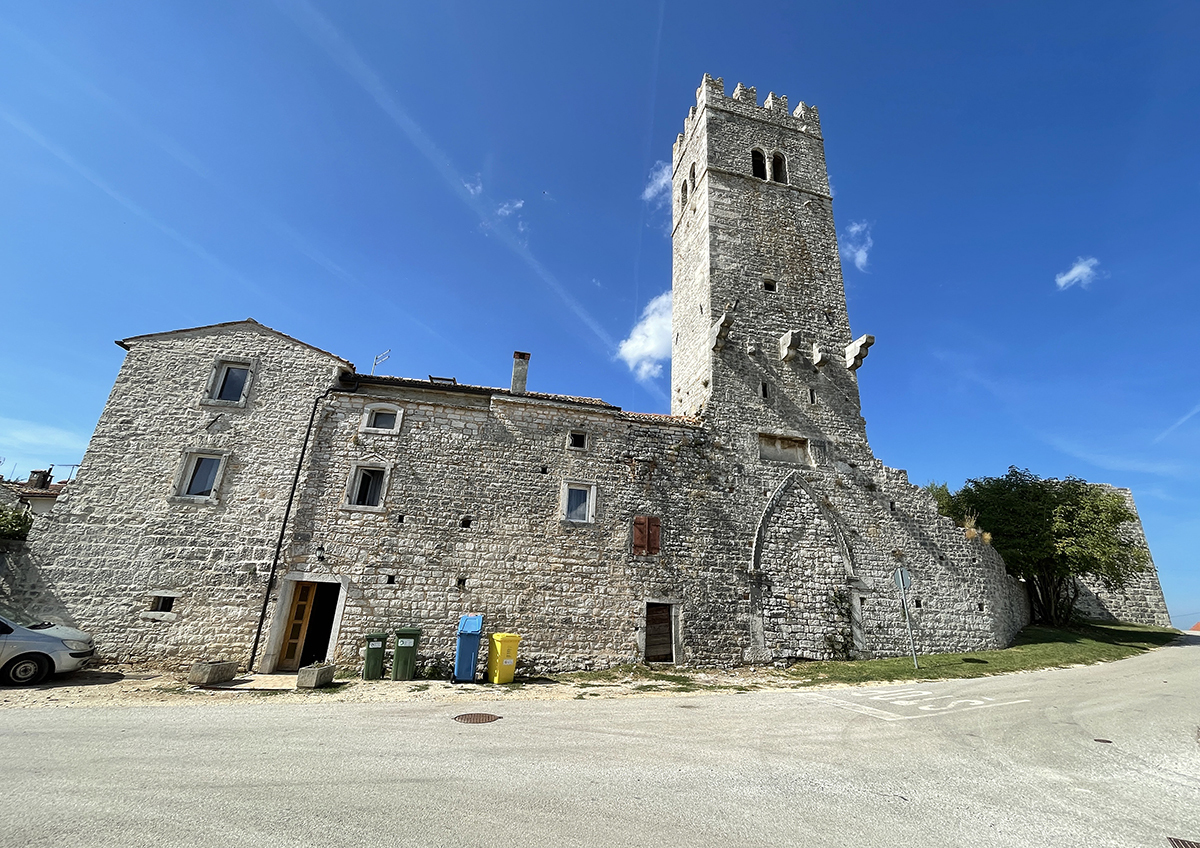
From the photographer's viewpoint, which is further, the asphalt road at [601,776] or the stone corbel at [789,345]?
the stone corbel at [789,345]

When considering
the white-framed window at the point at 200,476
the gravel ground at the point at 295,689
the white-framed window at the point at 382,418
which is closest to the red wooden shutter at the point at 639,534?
the gravel ground at the point at 295,689

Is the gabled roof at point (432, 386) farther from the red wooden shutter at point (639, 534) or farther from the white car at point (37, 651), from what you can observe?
the white car at point (37, 651)

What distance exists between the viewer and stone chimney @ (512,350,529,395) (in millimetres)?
15633

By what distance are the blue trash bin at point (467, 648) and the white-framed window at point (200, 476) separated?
7.89 metres

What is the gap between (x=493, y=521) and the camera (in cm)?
1391

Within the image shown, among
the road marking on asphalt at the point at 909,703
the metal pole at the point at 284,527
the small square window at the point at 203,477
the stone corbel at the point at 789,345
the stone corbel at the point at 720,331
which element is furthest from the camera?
the stone corbel at the point at 789,345

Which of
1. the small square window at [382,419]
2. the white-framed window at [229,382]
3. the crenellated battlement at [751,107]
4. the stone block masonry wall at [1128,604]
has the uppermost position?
the crenellated battlement at [751,107]

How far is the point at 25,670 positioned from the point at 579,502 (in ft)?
41.0

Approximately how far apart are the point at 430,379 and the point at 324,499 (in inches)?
186

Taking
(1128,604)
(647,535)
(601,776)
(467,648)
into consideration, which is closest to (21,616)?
(467,648)

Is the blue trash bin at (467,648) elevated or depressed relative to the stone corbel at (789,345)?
depressed

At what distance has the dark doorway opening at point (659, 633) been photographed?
44.7ft

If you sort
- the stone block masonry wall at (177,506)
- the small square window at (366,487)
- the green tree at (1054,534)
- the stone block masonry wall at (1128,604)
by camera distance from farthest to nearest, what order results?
the stone block masonry wall at (1128,604) → the green tree at (1054,534) → the small square window at (366,487) → the stone block masonry wall at (177,506)

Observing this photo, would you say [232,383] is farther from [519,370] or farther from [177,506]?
[519,370]
